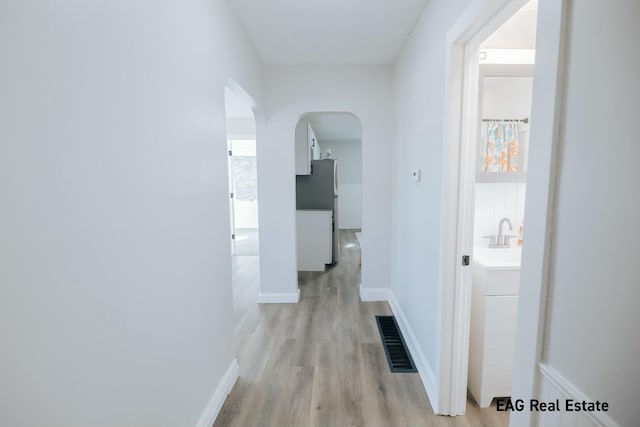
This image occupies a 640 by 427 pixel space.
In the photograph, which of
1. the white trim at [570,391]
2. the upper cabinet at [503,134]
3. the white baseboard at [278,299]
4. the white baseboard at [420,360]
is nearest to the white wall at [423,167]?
the white baseboard at [420,360]

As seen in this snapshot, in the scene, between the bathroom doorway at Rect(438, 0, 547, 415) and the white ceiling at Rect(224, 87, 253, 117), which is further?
the white ceiling at Rect(224, 87, 253, 117)

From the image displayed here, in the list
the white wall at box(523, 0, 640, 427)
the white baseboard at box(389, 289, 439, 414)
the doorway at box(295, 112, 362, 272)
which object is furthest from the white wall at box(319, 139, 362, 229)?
the white wall at box(523, 0, 640, 427)

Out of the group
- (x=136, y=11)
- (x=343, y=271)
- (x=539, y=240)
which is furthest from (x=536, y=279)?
(x=343, y=271)

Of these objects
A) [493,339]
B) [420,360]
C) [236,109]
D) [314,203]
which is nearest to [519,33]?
[493,339]

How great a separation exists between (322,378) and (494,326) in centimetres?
120

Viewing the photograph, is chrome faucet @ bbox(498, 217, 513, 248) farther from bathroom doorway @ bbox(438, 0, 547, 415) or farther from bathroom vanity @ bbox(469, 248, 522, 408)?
bathroom vanity @ bbox(469, 248, 522, 408)

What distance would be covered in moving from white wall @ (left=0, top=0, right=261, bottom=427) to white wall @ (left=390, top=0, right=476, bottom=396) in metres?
1.37

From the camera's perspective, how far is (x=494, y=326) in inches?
71.5

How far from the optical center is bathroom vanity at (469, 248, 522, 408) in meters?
1.78

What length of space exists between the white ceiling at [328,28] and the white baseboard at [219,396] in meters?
2.51

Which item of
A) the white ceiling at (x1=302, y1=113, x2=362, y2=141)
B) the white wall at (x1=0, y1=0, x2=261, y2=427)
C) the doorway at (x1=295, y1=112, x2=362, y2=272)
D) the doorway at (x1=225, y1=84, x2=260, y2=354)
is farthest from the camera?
the white ceiling at (x1=302, y1=113, x2=362, y2=141)

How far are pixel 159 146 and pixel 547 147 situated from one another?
1.35 m

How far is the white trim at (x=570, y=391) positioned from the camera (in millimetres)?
742

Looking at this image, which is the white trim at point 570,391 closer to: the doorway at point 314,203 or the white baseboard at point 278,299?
the white baseboard at point 278,299
